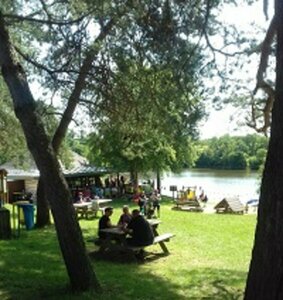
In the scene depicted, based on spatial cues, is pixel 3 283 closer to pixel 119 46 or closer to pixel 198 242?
pixel 119 46

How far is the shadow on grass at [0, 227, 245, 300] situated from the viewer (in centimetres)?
784

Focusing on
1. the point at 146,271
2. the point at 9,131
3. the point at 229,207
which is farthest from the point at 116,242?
the point at 229,207

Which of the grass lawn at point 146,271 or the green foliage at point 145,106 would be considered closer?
the grass lawn at point 146,271

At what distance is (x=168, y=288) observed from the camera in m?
8.50

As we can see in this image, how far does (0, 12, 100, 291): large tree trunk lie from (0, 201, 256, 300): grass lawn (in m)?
0.42

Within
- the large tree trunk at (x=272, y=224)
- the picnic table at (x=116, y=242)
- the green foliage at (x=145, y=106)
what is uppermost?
the green foliage at (x=145, y=106)

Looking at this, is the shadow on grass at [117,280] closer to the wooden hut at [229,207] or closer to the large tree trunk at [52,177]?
the large tree trunk at [52,177]

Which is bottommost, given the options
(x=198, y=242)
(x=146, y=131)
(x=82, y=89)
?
(x=198, y=242)

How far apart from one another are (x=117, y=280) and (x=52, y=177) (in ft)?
8.02

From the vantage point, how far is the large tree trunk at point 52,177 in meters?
7.48

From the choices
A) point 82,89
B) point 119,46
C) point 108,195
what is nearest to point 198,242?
point 82,89

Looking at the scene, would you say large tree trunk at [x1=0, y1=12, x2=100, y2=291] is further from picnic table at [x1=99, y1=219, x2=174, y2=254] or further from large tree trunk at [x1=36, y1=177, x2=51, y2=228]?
large tree trunk at [x1=36, y1=177, x2=51, y2=228]

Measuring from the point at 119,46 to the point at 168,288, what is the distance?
15.5ft

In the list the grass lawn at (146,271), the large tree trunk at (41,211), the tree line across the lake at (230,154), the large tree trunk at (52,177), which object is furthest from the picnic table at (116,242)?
the tree line across the lake at (230,154)
